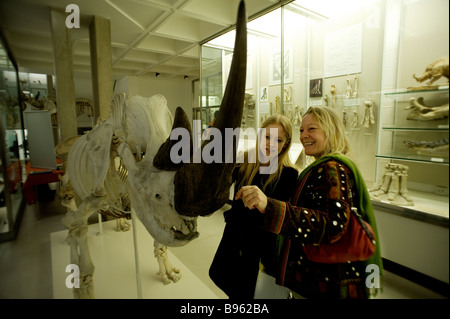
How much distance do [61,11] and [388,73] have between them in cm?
302

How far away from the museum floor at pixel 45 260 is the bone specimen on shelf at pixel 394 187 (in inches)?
26.9

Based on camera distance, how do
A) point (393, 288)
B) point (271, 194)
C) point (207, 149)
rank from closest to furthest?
1. point (207, 149)
2. point (271, 194)
3. point (393, 288)

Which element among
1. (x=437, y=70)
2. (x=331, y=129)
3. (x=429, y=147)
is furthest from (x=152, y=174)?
(x=429, y=147)

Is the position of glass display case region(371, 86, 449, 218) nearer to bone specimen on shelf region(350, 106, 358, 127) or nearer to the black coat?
bone specimen on shelf region(350, 106, 358, 127)

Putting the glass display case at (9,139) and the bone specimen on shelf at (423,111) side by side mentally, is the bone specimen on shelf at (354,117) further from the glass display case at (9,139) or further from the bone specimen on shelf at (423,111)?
the glass display case at (9,139)

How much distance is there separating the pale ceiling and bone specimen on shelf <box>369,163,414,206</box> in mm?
2171

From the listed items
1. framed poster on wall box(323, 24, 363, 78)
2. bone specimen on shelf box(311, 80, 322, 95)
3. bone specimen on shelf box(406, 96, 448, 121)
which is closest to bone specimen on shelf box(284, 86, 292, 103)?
bone specimen on shelf box(311, 80, 322, 95)

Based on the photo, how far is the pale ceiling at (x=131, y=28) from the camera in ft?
5.65

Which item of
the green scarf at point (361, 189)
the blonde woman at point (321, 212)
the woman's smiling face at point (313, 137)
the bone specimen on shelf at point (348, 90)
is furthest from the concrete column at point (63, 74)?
the bone specimen on shelf at point (348, 90)

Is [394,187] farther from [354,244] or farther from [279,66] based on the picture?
[279,66]

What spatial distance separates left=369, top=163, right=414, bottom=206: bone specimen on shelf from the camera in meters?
2.12

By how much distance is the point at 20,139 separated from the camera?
168 centimetres
